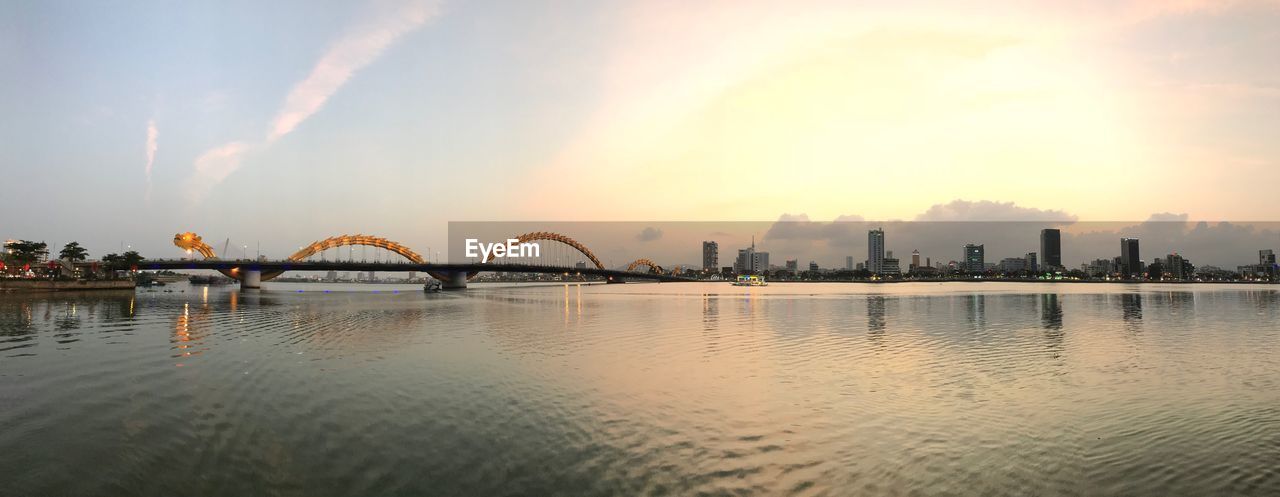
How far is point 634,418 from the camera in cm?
1368

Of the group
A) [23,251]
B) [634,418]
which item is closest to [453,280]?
[23,251]

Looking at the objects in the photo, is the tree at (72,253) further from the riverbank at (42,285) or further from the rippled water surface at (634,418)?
the rippled water surface at (634,418)

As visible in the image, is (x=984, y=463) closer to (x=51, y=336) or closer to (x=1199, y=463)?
(x=1199, y=463)

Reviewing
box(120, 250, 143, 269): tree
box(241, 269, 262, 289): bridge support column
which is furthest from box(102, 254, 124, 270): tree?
box(241, 269, 262, 289): bridge support column

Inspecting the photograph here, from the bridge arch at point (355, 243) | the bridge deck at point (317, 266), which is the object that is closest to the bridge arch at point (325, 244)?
the bridge arch at point (355, 243)

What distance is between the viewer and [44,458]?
1041cm

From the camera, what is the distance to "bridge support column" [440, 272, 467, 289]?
14338 cm

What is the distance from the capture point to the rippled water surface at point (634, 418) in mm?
9531

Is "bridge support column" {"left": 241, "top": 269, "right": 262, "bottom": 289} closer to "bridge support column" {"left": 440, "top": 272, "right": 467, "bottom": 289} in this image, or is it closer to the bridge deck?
the bridge deck

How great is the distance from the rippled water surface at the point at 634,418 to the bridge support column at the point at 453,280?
11598 centimetres

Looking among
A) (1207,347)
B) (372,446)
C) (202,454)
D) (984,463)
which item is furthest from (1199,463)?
(1207,347)

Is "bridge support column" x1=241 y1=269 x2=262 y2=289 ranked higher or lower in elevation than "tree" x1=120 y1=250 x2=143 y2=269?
lower

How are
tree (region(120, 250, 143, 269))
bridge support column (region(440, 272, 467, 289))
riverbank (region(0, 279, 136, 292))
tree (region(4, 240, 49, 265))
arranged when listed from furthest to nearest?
bridge support column (region(440, 272, 467, 289)) → tree (region(120, 250, 143, 269)) → tree (region(4, 240, 49, 265)) → riverbank (region(0, 279, 136, 292))

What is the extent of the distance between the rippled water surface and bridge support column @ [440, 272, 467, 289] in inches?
4566
